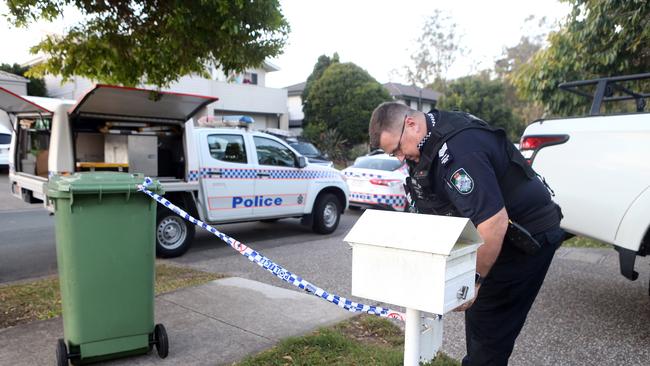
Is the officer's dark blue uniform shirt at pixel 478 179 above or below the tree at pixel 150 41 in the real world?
below

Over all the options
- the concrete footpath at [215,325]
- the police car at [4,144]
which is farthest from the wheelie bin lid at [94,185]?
the police car at [4,144]

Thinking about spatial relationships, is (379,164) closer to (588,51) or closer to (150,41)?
(588,51)

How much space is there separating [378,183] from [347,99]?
1972cm

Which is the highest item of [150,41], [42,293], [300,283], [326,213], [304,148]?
[150,41]

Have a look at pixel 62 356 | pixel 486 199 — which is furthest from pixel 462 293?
pixel 62 356

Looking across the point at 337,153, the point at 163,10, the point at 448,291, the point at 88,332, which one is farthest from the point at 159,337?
the point at 337,153

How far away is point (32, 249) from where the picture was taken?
7363 mm

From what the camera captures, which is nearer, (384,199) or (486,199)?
(486,199)

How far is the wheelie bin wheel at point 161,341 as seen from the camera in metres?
3.50

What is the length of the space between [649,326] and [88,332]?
4.61 m

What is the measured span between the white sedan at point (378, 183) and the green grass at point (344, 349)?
647 centimetres

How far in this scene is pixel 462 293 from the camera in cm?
195

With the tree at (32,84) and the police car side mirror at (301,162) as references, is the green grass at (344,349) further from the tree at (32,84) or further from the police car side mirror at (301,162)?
the tree at (32,84)

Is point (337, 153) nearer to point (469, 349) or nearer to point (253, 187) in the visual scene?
point (253, 187)
